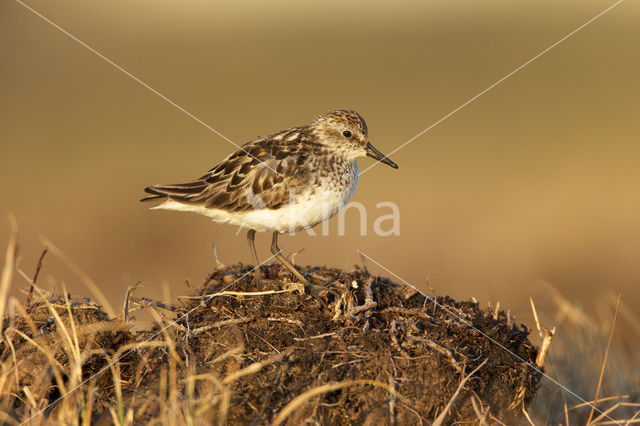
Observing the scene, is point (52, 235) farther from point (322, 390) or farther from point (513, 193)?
point (322, 390)

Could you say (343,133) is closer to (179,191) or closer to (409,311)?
(179,191)

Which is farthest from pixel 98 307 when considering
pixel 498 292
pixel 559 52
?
pixel 559 52

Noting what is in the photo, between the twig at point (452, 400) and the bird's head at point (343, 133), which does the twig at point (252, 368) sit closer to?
the twig at point (452, 400)

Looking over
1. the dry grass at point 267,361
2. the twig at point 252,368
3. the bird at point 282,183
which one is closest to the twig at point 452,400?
the dry grass at point 267,361

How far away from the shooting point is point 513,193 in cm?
2200

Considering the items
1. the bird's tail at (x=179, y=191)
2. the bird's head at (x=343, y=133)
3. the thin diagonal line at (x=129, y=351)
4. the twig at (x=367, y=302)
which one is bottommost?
the thin diagonal line at (x=129, y=351)

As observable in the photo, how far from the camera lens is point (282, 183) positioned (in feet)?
25.4

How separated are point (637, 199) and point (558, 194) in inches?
92.5


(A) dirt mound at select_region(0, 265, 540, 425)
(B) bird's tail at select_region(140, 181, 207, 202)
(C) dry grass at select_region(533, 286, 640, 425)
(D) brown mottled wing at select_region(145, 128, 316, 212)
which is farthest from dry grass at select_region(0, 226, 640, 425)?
(B) bird's tail at select_region(140, 181, 207, 202)

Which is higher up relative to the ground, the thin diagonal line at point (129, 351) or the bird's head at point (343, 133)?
the bird's head at point (343, 133)

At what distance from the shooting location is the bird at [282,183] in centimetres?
770

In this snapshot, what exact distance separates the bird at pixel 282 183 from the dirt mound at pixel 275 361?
1.56 m

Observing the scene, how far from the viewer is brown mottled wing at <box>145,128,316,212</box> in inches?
306

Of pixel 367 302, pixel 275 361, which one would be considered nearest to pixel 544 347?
pixel 367 302
